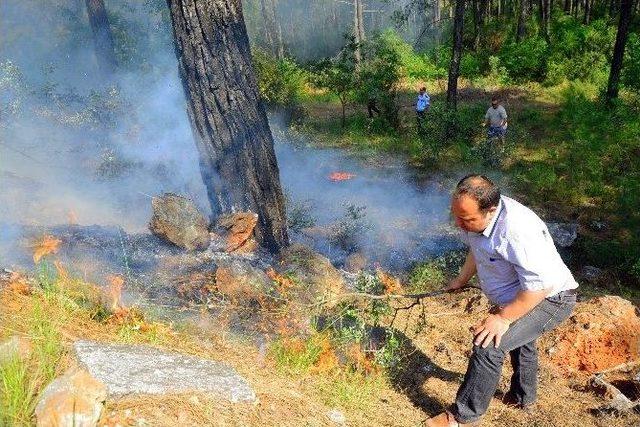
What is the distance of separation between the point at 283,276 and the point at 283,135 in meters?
8.28

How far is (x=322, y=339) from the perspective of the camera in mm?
3801

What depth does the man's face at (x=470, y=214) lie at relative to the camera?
2783 millimetres

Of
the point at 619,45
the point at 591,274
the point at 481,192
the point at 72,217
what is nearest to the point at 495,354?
the point at 481,192

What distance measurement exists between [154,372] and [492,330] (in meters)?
1.88

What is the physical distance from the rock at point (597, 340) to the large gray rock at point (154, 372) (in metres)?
2.82

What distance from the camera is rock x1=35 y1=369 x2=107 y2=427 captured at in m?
2.19

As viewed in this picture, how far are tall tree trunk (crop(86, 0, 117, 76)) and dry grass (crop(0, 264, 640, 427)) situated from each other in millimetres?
11759

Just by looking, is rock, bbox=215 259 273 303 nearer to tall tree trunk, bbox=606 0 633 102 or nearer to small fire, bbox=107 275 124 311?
small fire, bbox=107 275 124 311

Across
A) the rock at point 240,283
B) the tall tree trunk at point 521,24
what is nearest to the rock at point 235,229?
the rock at point 240,283

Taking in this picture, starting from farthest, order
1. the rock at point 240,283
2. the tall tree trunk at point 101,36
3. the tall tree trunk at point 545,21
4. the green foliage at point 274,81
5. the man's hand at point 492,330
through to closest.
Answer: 1. the tall tree trunk at point 545,21
2. the green foliage at point 274,81
3. the tall tree trunk at point 101,36
4. the rock at point 240,283
5. the man's hand at point 492,330

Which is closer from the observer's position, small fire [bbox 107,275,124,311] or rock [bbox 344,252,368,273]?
small fire [bbox 107,275,124,311]

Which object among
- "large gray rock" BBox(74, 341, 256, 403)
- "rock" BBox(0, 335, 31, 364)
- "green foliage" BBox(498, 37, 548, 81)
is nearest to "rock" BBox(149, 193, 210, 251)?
"large gray rock" BBox(74, 341, 256, 403)

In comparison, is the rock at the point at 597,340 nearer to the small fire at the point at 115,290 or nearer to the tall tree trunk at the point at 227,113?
the tall tree trunk at the point at 227,113

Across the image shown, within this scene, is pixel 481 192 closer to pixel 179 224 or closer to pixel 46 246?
pixel 179 224
